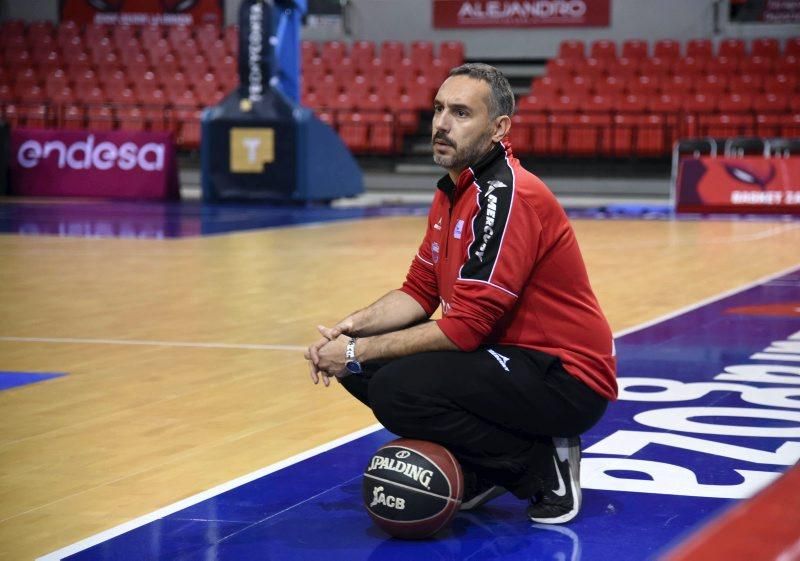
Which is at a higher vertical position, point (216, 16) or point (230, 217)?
point (216, 16)

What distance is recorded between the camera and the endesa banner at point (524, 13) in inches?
1071

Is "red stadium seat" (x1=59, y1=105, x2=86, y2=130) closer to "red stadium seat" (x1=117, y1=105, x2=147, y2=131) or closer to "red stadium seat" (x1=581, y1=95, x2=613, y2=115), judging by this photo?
"red stadium seat" (x1=117, y1=105, x2=147, y2=131)

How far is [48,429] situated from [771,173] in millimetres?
15756

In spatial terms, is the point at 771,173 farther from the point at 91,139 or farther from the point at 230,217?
the point at 91,139

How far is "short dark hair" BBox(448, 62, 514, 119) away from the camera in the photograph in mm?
3619

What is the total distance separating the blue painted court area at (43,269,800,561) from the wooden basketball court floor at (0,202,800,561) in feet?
0.73

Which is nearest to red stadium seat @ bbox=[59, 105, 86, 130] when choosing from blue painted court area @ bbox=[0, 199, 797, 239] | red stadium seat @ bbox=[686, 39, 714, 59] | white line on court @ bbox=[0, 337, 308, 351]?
blue painted court area @ bbox=[0, 199, 797, 239]

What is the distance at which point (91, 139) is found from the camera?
72.5 ft

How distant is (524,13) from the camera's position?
1084 inches

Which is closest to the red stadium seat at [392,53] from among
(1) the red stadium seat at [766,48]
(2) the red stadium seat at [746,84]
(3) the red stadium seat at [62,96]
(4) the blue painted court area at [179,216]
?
(4) the blue painted court area at [179,216]

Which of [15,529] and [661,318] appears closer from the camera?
[15,529]

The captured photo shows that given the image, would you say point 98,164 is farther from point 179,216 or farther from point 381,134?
point 381,134

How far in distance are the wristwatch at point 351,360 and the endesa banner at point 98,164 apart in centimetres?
1883

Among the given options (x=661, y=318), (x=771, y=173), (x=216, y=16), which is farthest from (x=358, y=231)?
(x=216, y=16)
